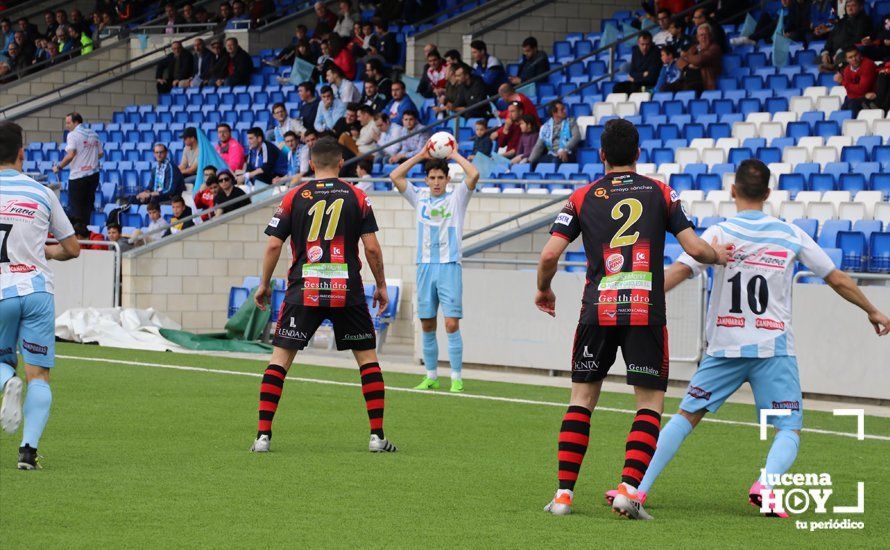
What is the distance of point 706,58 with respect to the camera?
21.2 metres

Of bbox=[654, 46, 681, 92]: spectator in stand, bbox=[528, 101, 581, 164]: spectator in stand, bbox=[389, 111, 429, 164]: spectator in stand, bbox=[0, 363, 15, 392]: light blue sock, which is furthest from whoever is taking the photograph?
bbox=[389, 111, 429, 164]: spectator in stand

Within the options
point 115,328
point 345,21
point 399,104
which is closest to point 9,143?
point 115,328

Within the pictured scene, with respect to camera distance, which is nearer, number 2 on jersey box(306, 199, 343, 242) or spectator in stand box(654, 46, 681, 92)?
number 2 on jersey box(306, 199, 343, 242)

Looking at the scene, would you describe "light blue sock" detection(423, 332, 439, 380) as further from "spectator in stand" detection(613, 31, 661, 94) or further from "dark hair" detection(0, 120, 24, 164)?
"spectator in stand" detection(613, 31, 661, 94)

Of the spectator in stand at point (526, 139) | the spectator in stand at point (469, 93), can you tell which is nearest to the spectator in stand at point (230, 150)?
the spectator in stand at point (469, 93)

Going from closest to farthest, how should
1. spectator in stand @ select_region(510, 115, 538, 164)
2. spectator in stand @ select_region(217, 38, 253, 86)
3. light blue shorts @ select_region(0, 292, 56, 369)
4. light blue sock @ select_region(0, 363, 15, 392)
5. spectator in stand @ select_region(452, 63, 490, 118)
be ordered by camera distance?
1. light blue sock @ select_region(0, 363, 15, 392)
2. light blue shorts @ select_region(0, 292, 56, 369)
3. spectator in stand @ select_region(510, 115, 538, 164)
4. spectator in stand @ select_region(452, 63, 490, 118)
5. spectator in stand @ select_region(217, 38, 253, 86)

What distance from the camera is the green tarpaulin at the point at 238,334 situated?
1841 centimetres

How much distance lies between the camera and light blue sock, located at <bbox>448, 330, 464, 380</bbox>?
13.6 metres

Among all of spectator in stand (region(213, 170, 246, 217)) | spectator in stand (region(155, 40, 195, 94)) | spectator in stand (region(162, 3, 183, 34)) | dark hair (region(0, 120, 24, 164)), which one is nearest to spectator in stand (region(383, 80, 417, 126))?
spectator in stand (region(213, 170, 246, 217))

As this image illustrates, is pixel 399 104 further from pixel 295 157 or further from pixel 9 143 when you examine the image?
pixel 9 143

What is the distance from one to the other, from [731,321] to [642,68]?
15.2 m

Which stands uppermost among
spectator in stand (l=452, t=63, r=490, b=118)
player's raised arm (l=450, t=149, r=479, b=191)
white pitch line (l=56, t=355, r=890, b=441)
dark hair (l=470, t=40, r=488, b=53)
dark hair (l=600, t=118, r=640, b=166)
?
dark hair (l=470, t=40, r=488, b=53)

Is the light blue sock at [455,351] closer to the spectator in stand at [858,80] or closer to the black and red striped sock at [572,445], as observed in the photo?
the black and red striped sock at [572,445]

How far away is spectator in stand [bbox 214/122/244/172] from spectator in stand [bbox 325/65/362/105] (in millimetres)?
1985
